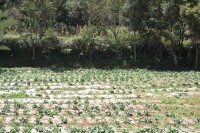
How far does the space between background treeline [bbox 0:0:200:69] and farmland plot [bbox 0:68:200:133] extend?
10079 millimetres

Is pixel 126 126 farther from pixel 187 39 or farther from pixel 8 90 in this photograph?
pixel 187 39

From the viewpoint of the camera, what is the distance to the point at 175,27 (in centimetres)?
3466

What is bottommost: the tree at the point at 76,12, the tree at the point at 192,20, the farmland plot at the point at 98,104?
the farmland plot at the point at 98,104

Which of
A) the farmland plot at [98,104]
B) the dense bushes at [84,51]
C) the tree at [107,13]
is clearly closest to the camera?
the farmland plot at [98,104]

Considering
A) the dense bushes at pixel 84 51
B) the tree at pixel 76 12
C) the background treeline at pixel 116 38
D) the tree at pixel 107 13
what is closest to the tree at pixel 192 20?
the background treeline at pixel 116 38

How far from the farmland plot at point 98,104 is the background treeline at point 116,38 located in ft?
33.1

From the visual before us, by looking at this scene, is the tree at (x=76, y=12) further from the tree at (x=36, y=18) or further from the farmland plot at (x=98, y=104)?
the farmland plot at (x=98, y=104)

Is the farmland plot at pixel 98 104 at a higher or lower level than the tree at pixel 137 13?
lower

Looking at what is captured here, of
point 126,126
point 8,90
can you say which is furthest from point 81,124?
point 8,90

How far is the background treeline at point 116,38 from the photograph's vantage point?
1336 inches

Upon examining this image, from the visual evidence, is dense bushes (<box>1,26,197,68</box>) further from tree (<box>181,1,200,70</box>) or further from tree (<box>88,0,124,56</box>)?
tree (<box>181,1,200,70</box>)

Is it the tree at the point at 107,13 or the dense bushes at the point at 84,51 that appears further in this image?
the tree at the point at 107,13

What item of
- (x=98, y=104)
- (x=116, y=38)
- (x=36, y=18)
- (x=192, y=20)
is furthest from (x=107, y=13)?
(x=98, y=104)

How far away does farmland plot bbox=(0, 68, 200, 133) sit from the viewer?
11555 mm
